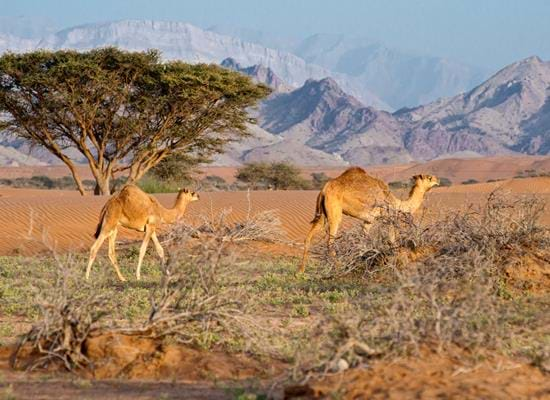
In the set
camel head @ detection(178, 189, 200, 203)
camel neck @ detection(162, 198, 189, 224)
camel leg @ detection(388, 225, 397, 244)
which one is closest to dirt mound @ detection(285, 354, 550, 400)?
camel leg @ detection(388, 225, 397, 244)

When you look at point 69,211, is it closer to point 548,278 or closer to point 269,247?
point 269,247

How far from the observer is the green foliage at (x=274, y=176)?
47000 mm

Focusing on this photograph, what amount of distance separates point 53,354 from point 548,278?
6.77 meters

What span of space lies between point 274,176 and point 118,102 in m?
15.0

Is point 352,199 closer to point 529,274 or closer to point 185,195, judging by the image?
point 185,195

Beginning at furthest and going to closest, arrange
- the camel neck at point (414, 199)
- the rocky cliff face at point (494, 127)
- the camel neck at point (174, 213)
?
the rocky cliff face at point (494, 127)
the camel neck at point (174, 213)
the camel neck at point (414, 199)

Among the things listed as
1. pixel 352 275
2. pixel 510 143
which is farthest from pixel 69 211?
pixel 510 143

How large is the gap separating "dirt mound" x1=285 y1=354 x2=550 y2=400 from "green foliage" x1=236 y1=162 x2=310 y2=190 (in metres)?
40.6

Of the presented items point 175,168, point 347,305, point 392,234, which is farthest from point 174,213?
point 175,168

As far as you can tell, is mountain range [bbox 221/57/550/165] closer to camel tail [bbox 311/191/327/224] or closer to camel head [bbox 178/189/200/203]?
camel head [bbox 178/189/200/203]

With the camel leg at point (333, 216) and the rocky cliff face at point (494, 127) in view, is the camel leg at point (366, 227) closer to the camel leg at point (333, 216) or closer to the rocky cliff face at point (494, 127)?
the camel leg at point (333, 216)

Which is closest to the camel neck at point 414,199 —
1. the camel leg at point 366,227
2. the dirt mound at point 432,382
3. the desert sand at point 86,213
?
the camel leg at point 366,227

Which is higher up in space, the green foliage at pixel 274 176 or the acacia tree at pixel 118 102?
the acacia tree at pixel 118 102

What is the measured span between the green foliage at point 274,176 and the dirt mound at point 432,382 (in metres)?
40.6
